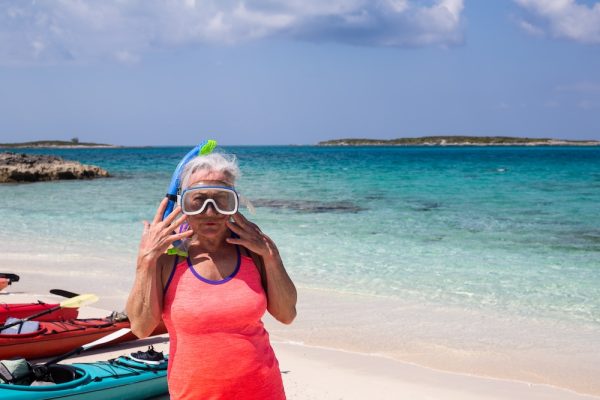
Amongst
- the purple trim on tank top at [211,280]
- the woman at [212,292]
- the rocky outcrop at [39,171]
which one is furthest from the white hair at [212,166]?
the rocky outcrop at [39,171]

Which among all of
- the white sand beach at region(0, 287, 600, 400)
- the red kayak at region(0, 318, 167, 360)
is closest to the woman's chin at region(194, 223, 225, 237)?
the white sand beach at region(0, 287, 600, 400)

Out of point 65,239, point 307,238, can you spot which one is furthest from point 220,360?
point 65,239

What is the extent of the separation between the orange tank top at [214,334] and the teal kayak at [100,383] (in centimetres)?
198

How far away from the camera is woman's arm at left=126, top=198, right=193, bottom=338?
2.41 meters

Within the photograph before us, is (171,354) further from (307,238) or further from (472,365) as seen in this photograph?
Answer: (307,238)

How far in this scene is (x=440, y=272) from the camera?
10141 mm

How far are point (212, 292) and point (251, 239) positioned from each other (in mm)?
233

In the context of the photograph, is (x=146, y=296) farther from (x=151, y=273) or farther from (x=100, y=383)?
(x=100, y=383)

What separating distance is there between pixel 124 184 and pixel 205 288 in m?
29.8

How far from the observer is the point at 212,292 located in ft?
7.97

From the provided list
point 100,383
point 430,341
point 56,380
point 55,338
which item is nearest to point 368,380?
point 430,341

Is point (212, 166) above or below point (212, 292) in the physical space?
above

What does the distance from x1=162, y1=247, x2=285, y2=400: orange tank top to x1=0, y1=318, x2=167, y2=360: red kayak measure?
360 centimetres

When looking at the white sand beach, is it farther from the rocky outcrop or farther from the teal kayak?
the rocky outcrop
